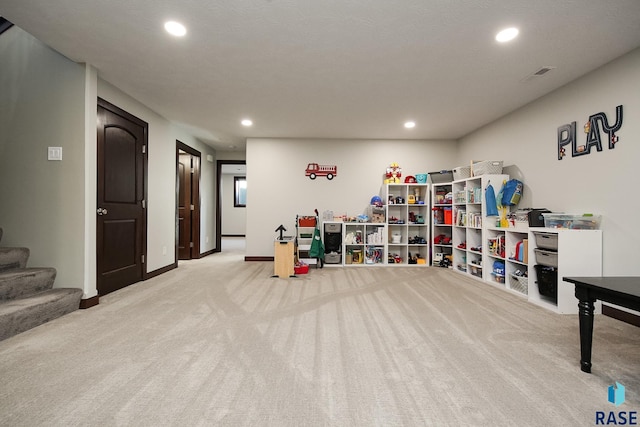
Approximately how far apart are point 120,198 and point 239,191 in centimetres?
795

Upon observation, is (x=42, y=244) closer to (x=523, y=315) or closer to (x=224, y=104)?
(x=224, y=104)

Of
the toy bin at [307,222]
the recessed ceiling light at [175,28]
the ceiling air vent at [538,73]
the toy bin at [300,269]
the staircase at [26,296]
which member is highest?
the ceiling air vent at [538,73]

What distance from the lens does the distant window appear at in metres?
11.5

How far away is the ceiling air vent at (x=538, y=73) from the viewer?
9.98 feet

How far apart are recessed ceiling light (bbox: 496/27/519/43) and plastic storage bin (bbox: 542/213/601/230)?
1.95 metres

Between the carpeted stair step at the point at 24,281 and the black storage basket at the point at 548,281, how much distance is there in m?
5.07

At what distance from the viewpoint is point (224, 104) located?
→ 13.5 feet

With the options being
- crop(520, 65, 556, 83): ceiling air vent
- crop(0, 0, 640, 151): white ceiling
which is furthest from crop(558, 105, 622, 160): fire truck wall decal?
crop(520, 65, 556, 83): ceiling air vent

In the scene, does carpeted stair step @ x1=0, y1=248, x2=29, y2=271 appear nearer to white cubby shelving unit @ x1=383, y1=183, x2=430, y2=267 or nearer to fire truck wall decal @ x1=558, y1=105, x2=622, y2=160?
white cubby shelving unit @ x1=383, y1=183, x2=430, y2=267

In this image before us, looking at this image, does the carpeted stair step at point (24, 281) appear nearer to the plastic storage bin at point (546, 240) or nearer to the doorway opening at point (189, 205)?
the doorway opening at point (189, 205)

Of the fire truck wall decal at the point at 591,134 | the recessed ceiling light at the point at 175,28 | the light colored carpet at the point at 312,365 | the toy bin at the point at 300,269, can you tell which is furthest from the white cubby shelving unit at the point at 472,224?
the recessed ceiling light at the point at 175,28

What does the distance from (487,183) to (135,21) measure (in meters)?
4.52

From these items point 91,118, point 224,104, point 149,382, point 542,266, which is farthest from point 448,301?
point 91,118

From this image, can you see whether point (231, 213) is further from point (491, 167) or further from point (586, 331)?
point (586, 331)
